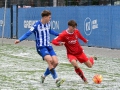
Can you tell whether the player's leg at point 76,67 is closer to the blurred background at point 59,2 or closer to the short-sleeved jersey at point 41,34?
the short-sleeved jersey at point 41,34

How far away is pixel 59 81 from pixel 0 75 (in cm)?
299

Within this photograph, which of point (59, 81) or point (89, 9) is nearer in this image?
point (59, 81)

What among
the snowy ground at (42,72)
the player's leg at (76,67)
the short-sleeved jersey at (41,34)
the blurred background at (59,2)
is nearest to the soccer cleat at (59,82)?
the snowy ground at (42,72)

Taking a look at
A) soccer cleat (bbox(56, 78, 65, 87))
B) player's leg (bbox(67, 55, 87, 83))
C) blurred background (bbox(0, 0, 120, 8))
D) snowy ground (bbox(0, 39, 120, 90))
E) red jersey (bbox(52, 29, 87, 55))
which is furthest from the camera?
blurred background (bbox(0, 0, 120, 8))

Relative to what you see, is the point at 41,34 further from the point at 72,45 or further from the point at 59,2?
the point at 59,2

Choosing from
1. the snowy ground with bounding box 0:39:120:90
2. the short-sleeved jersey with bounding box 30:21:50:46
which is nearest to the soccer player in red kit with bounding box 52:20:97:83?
the short-sleeved jersey with bounding box 30:21:50:46

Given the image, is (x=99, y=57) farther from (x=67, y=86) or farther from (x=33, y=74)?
(x=67, y=86)

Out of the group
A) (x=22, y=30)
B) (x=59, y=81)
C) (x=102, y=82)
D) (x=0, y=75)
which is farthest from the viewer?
(x=22, y=30)

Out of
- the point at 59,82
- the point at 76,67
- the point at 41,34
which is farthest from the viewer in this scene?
the point at 76,67

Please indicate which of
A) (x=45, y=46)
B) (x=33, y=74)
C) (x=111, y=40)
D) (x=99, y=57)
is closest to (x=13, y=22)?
(x=111, y=40)

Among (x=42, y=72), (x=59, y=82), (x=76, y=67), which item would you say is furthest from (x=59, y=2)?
(x=59, y=82)

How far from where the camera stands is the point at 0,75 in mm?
14383

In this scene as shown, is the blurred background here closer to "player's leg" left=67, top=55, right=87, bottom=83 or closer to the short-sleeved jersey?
"player's leg" left=67, top=55, right=87, bottom=83

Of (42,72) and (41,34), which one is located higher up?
(41,34)
